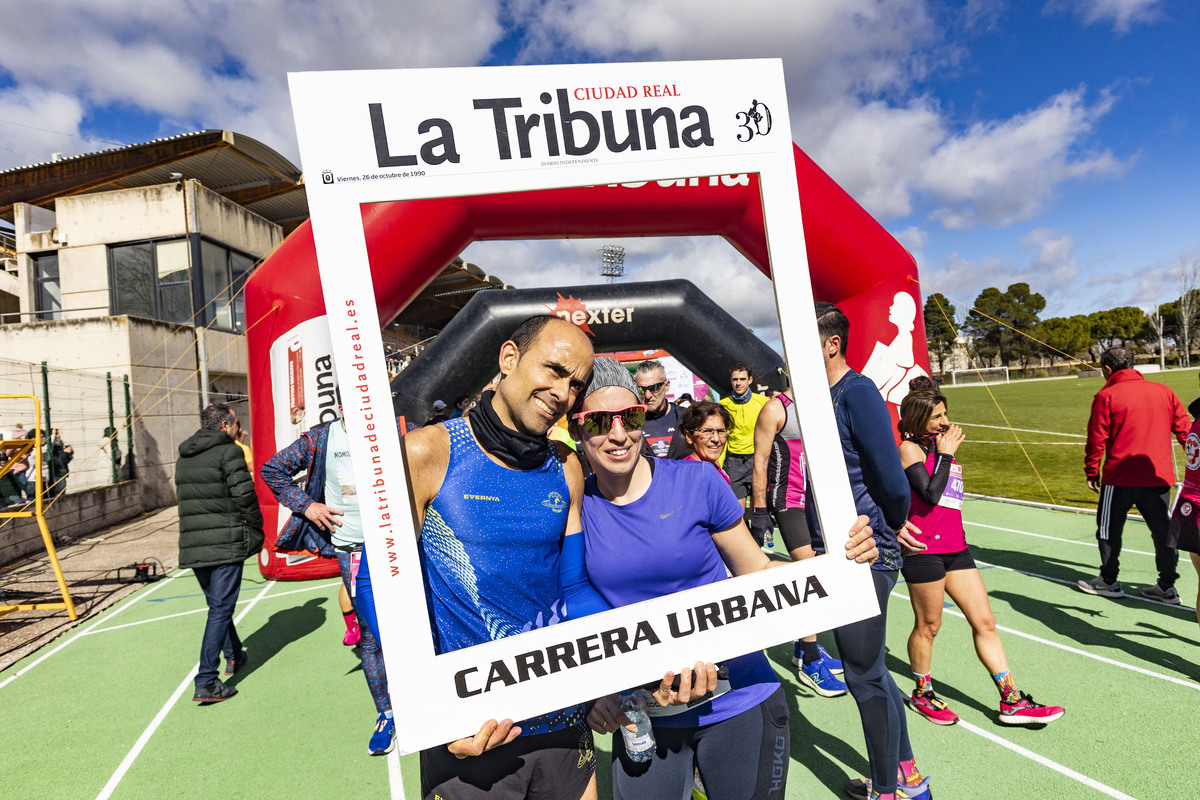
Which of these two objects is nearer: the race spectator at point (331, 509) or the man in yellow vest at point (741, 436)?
the race spectator at point (331, 509)

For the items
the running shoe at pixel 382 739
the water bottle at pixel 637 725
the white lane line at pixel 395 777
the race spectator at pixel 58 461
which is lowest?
the white lane line at pixel 395 777

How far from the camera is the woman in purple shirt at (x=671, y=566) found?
62.2 inches

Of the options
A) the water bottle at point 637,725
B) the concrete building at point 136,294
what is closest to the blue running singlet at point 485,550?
the water bottle at point 637,725

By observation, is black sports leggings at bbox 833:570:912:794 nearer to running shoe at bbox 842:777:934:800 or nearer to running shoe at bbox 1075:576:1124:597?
running shoe at bbox 842:777:934:800

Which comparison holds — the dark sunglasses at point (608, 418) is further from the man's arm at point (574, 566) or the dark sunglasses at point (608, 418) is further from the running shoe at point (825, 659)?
the running shoe at point (825, 659)

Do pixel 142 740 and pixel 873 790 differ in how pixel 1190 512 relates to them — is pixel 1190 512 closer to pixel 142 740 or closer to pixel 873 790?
pixel 873 790

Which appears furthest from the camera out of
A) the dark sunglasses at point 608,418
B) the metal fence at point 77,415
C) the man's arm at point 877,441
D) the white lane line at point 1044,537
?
the metal fence at point 77,415

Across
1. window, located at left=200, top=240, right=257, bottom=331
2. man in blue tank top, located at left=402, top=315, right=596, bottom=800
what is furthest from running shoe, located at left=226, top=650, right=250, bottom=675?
window, located at left=200, top=240, right=257, bottom=331

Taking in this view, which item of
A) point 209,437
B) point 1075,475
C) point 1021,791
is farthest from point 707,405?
point 1075,475

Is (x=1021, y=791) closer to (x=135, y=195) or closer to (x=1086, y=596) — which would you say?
(x=1086, y=596)

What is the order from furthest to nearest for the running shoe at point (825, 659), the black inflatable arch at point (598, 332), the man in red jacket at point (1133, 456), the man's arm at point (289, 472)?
1. the black inflatable arch at point (598, 332)
2. the man in red jacket at point (1133, 456)
3. the running shoe at point (825, 659)
4. the man's arm at point (289, 472)

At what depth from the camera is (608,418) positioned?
1555 millimetres

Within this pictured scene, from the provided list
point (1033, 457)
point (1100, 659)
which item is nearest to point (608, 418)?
point (1100, 659)

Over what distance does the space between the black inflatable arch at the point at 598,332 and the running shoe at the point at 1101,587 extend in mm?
3993
